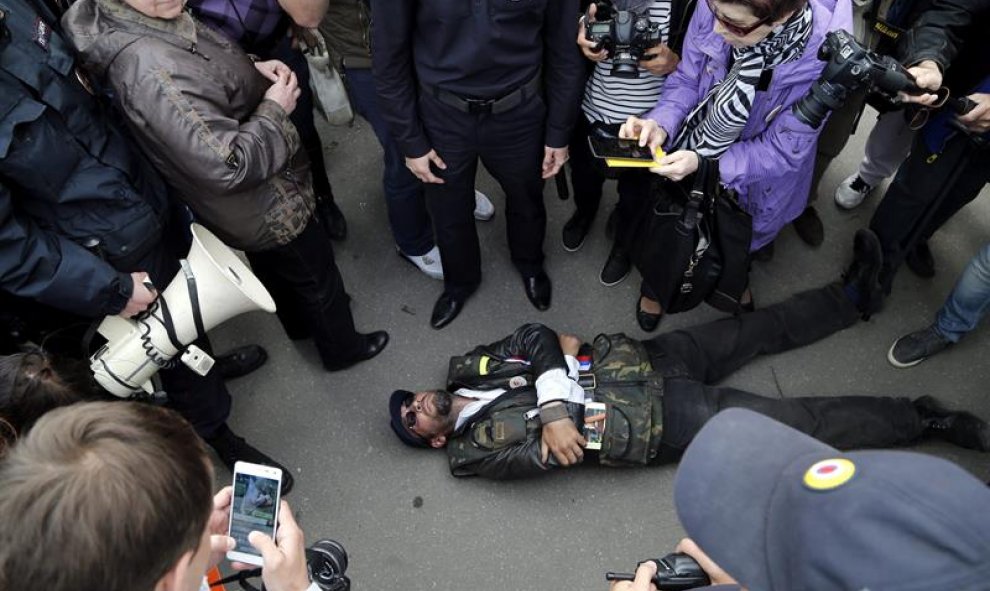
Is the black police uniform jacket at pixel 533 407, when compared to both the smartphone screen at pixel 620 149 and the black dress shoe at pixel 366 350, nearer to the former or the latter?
the black dress shoe at pixel 366 350

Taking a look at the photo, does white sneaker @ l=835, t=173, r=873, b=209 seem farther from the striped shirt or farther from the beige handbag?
the beige handbag

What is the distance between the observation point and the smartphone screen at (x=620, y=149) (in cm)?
228

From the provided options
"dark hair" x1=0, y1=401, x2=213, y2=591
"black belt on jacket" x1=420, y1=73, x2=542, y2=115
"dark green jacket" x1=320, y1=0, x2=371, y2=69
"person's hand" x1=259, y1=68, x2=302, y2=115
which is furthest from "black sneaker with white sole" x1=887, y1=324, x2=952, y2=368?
"dark hair" x1=0, y1=401, x2=213, y2=591

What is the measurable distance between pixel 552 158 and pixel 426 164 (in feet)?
1.46

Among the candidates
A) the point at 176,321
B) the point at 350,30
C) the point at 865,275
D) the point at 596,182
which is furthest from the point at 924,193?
the point at 176,321

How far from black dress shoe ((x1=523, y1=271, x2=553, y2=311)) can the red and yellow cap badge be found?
6.89 feet

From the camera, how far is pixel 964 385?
278 cm

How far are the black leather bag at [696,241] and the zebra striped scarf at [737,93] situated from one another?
→ 89 mm

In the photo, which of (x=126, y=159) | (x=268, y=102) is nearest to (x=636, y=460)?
(x=268, y=102)

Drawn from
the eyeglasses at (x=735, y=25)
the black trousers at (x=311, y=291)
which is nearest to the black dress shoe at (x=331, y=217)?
the black trousers at (x=311, y=291)

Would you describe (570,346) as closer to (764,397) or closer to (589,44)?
(764,397)

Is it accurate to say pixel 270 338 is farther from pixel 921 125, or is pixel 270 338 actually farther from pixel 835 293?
pixel 921 125

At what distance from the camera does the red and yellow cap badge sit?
97 centimetres

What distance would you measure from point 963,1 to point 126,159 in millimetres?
2516
